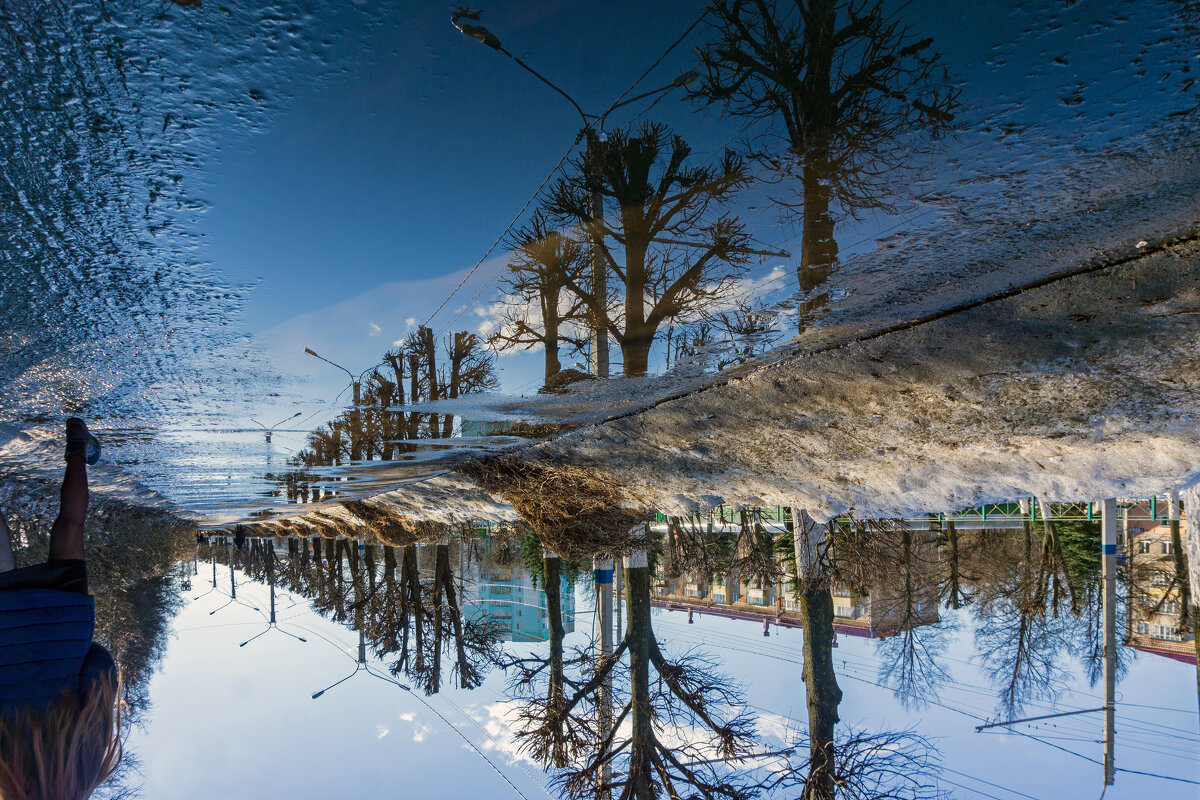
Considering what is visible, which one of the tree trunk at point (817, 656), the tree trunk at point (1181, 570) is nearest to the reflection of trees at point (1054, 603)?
the tree trunk at point (1181, 570)

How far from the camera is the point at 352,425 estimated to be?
7363 mm

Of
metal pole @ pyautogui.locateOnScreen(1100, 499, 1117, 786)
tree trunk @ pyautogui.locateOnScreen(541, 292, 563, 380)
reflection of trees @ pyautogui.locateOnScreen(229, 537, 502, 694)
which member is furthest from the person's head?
metal pole @ pyautogui.locateOnScreen(1100, 499, 1117, 786)

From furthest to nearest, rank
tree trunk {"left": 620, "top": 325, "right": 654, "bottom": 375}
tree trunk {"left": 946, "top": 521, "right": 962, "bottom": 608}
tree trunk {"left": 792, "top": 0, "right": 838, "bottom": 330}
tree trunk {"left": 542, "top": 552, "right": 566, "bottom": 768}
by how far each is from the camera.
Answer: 1. tree trunk {"left": 946, "top": 521, "right": 962, "bottom": 608}
2. tree trunk {"left": 542, "top": 552, "right": 566, "bottom": 768}
3. tree trunk {"left": 620, "top": 325, "right": 654, "bottom": 375}
4. tree trunk {"left": 792, "top": 0, "right": 838, "bottom": 330}

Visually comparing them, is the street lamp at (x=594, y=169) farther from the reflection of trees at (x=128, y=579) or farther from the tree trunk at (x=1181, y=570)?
the tree trunk at (x=1181, y=570)

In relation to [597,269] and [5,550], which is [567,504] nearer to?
[597,269]

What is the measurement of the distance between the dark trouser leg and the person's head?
2.43 ft

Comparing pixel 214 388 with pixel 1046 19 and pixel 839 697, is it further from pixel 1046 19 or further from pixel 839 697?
pixel 839 697

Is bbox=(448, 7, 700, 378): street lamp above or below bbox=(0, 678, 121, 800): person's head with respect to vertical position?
above

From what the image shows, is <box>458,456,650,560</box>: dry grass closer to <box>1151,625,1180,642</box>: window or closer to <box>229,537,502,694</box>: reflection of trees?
<box>229,537,502,694</box>: reflection of trees

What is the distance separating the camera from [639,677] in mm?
8531

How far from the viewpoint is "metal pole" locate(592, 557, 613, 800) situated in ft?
25.4

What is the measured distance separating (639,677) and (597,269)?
24.5ft

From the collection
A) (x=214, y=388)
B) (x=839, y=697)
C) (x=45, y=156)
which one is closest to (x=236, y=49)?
(x=45, y=156)

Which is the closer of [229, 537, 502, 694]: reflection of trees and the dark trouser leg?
the dark trouser leg
